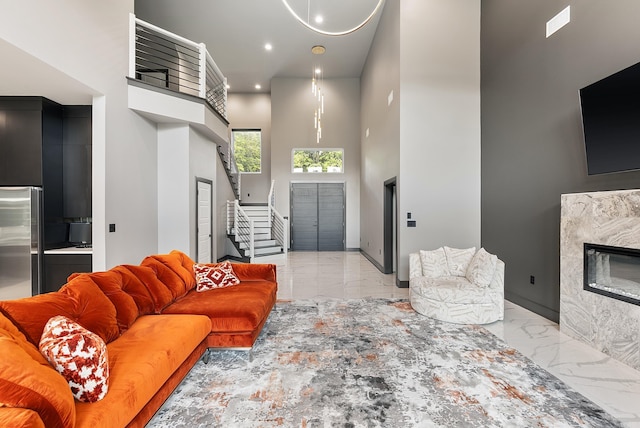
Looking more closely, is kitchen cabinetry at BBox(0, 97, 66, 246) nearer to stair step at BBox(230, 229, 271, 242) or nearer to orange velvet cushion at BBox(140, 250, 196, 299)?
orange velvet cushion at BBox(140, 250, 196, 299)

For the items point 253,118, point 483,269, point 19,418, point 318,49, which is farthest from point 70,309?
point 253,118

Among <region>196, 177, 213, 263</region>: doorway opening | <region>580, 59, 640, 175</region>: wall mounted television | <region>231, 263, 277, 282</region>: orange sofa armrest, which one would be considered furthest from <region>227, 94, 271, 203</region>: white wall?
<region>580, 59, 640, 175</region>: wall mounted television

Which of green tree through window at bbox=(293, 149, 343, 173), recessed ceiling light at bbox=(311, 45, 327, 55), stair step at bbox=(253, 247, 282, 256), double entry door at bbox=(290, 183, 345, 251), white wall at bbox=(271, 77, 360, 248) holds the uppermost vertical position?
recessed ceiling light at bbox=(311, 45, 327, 55)

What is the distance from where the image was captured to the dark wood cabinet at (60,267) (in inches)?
152

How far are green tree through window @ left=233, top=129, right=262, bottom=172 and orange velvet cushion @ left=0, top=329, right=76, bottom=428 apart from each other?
9846mm

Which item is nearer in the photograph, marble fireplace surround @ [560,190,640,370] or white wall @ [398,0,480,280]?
marble fireplace surround @ [560,190,640,370]

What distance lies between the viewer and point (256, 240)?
8.26m

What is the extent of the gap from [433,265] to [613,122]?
2388 millimetres

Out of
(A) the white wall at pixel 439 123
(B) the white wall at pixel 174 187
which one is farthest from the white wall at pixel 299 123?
(A) the white wall at pixel 439 123

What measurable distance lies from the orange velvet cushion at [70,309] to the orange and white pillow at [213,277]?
1310mm

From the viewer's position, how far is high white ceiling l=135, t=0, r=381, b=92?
21.0ft

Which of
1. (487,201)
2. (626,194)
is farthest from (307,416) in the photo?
(487,201)

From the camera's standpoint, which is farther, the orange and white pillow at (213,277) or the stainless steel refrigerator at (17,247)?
the stainless steel refrigerator at (17,247)

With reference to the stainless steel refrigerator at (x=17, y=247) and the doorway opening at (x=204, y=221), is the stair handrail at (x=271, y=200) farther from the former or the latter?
the stainless steel refrigerator at (x=17, y=247)
